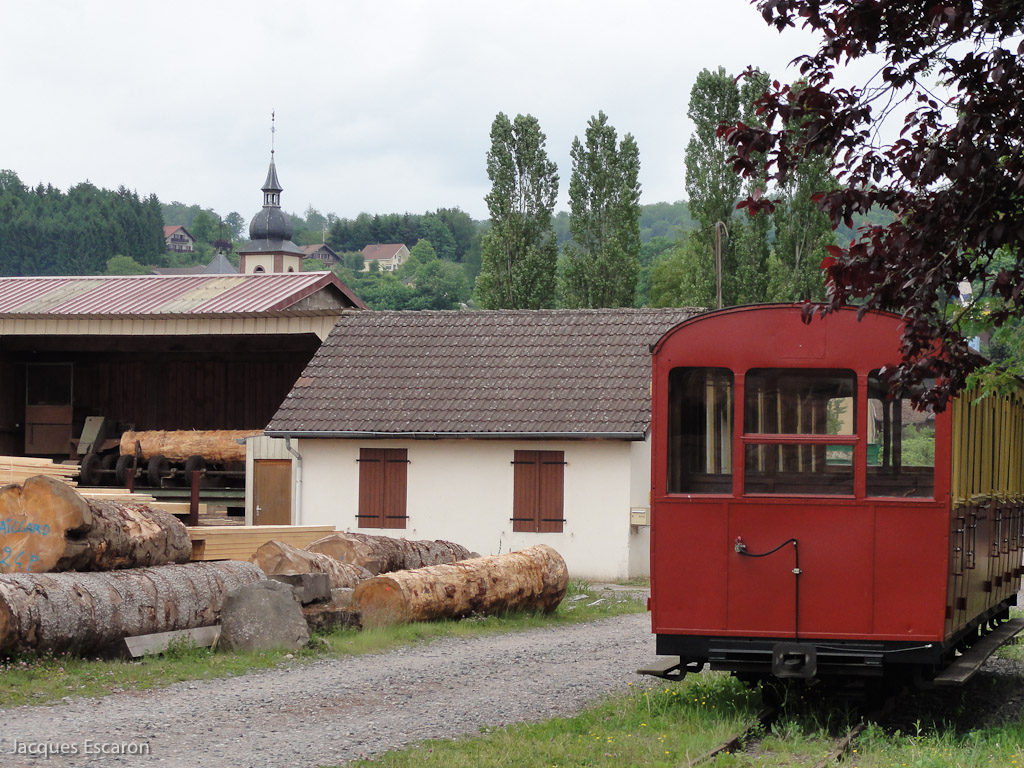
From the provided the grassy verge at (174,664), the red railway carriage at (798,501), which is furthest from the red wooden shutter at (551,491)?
the red railway carriage at (798,501)

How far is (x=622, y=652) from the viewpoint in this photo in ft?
46.7

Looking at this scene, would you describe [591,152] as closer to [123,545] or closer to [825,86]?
[123,545]

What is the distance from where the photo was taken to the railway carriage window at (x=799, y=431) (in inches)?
381

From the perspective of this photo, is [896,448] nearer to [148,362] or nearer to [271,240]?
[148,362]

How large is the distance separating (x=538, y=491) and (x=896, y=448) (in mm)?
14527

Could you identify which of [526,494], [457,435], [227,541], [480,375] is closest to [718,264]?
[480,375]

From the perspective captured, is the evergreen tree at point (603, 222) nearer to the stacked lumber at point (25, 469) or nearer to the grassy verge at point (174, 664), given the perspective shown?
the stacked lumber at point (25, 469)

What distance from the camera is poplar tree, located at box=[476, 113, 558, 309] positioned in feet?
155

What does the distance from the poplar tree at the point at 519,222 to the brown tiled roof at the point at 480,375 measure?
1896 cm

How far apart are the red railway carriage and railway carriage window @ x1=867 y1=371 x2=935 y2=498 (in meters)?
0.01

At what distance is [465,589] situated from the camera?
52.6 feet

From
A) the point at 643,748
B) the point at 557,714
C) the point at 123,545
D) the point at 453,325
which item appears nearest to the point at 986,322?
the point at 643,748

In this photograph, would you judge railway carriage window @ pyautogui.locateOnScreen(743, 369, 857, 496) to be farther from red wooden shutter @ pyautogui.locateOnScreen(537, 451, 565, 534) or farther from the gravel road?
red wooden shutter @ pyautogui.locateOnScreen(537, 451, 565, 534)

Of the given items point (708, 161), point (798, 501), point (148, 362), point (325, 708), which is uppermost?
point (708, 161)
